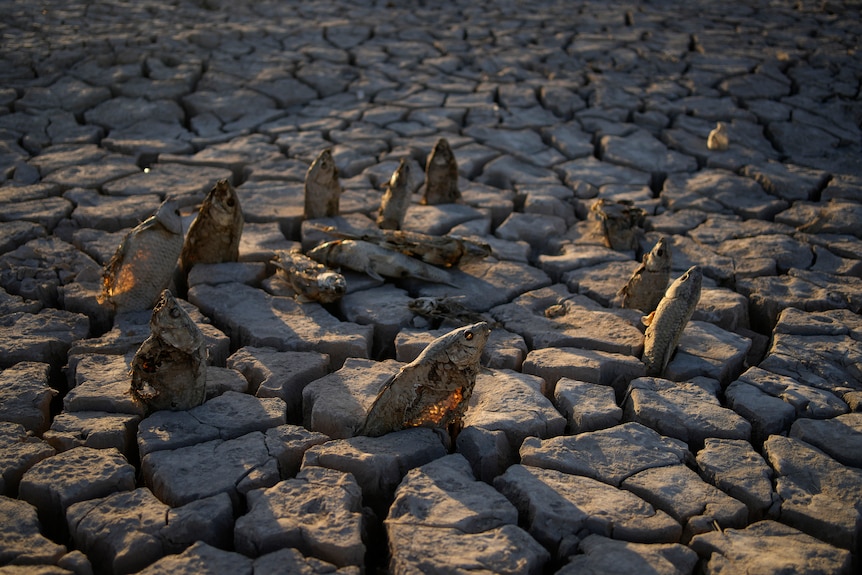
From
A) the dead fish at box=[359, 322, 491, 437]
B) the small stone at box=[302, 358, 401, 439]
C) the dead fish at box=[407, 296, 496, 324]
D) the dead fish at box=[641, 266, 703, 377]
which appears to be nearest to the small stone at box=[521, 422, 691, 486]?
the dead fish at box=[359, 322, 491, 437]

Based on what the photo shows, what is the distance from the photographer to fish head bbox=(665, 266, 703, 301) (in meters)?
3.58

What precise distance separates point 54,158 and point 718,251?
4487 millimetres

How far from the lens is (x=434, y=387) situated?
2979mm

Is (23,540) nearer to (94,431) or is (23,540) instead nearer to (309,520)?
(94,431)

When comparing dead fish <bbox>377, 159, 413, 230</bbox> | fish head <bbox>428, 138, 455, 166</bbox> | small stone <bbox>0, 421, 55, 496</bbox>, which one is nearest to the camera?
small stone <bbox>0, 421, 55, 496</bbox>

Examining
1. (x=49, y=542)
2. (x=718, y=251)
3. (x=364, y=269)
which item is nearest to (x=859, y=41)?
(x=718, y=251)

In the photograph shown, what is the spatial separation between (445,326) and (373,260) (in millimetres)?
606

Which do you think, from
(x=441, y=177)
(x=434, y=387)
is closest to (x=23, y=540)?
(x=434, y=387)

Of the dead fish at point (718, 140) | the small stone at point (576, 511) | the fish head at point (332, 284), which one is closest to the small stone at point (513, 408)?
the small stone at point (576, 511)

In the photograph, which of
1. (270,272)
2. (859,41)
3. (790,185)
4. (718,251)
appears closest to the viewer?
(270,272)

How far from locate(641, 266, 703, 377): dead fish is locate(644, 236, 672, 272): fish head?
0.30 m

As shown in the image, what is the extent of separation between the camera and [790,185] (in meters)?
5.54

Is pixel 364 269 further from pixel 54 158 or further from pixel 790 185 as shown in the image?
pixel 790 185

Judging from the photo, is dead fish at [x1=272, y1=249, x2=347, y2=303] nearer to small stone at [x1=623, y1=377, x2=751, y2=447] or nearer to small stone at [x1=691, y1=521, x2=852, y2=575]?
small stone at [x1=623, y1=377, x2=751, y2=447]
